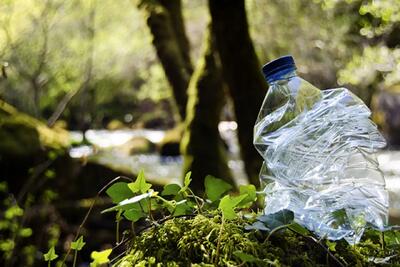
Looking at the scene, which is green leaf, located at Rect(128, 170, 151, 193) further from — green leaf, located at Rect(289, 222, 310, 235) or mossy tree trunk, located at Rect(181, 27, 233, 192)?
mossy tree trunk, located at Rect(181, 27, 233, 192)

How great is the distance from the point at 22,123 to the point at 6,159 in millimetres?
673

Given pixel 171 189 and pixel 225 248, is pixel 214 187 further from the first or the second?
pixel 225 248

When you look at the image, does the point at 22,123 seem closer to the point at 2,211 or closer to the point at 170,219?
the point at 2,211

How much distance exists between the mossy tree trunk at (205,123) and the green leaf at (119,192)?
20.8 feet

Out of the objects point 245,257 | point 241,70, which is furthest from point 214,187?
point 241,70

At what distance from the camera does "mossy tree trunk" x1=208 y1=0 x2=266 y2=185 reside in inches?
209

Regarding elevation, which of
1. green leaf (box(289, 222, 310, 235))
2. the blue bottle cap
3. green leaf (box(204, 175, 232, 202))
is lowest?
green leaf (box(289, 222, 310, 235))

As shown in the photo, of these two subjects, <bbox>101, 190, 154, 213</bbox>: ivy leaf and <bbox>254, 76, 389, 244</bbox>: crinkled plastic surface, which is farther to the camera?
<bbox>254, 76, 389, 244</bbox>: crinkled plastic surface

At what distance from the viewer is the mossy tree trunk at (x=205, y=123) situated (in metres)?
7.49

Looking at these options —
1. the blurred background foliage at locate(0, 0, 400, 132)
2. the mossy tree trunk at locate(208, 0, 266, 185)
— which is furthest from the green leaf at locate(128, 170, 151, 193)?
the blurred background foliage at locate(0, 0, 400, 132)

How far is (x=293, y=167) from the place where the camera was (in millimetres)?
1221

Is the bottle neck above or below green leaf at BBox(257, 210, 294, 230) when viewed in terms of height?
above

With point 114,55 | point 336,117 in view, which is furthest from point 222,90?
point 114,55

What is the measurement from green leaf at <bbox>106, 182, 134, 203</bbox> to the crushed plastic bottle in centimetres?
30
